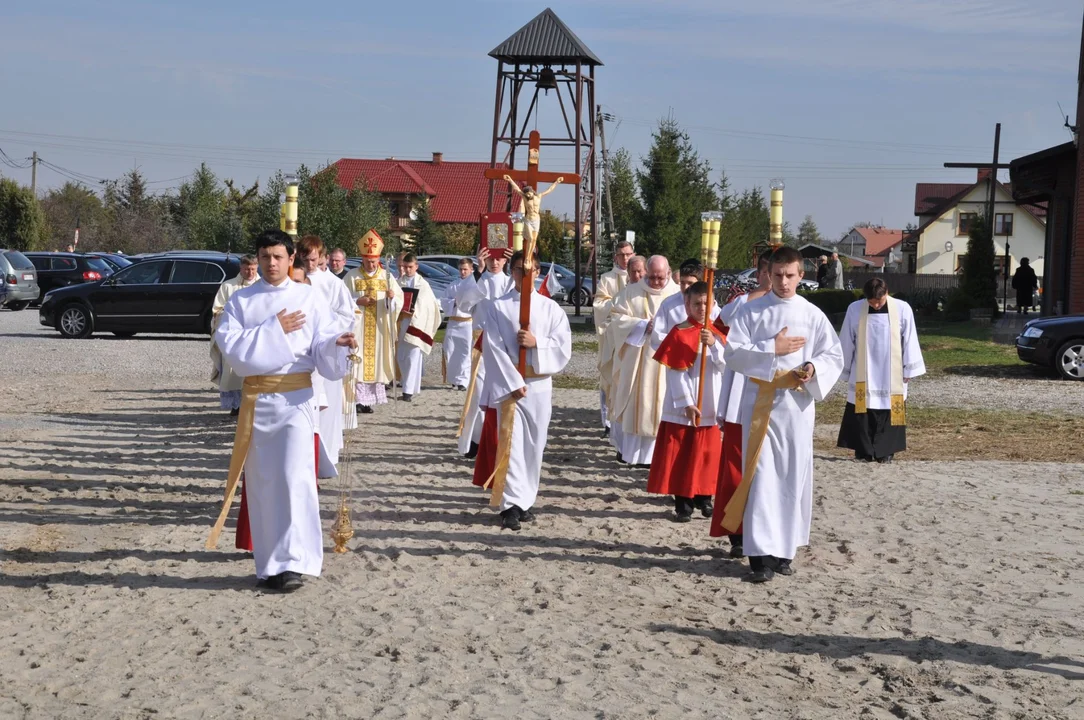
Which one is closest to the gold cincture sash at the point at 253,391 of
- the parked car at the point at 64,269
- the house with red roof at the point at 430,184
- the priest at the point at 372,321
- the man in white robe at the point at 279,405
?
the man in white robe at the point at 279,405

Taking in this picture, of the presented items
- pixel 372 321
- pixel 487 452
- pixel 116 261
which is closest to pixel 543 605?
pixel 487 452

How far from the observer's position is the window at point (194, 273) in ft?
78.9

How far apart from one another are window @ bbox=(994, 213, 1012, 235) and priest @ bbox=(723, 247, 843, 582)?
216ft

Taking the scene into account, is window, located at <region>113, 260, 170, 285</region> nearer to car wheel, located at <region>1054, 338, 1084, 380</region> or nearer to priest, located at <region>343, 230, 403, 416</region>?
priest, located at <region>343, 230, 403, 416</region>

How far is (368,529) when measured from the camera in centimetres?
841

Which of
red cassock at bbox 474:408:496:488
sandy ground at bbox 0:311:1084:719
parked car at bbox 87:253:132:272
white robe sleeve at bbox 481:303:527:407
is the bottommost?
sandy ground at bbox 0:311:1084:719

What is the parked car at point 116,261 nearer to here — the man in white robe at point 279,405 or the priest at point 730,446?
the priest at point 730,446

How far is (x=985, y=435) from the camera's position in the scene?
13.5 meters

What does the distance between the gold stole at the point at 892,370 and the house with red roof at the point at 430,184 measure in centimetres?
5809

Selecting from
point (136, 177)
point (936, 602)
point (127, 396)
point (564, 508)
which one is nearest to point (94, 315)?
point (127, 396)

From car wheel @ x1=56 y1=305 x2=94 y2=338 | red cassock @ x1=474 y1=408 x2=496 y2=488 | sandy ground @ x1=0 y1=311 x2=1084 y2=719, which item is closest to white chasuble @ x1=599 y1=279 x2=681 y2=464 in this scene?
sandy ground @ x1=0 y1=311 x2=1084 y2=719

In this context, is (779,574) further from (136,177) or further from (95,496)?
(136,177)

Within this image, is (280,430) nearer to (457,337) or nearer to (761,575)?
(761,575)

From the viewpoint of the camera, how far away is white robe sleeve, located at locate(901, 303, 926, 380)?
11742 millimetres
